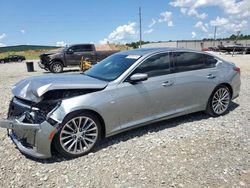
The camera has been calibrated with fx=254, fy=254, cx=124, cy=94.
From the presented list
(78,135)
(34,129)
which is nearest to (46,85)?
(34,129)

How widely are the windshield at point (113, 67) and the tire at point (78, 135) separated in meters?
0.86

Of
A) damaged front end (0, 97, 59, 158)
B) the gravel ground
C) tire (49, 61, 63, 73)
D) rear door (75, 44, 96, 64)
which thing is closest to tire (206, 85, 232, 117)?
the gravel ground

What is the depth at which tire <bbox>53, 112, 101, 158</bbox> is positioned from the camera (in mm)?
3660

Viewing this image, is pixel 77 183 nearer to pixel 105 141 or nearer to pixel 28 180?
pixel 28 180

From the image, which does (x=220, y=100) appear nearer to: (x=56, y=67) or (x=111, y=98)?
(x=111, y=98)

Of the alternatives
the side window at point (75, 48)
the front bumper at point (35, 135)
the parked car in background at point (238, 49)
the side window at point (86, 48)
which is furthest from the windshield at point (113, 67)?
Answer: the parked car in background at point (238, 49)

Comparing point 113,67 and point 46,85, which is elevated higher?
point 113,67

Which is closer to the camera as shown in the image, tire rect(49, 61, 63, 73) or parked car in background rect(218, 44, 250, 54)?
tire rect(49, 61, 63, 73)

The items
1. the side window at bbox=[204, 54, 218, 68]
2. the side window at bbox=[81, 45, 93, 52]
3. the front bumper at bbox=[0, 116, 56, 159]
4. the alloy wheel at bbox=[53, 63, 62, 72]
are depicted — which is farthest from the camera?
the side window at bbox=[81, 45, 93, 52]

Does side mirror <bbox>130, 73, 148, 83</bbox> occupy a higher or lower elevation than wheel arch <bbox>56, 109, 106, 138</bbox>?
higher

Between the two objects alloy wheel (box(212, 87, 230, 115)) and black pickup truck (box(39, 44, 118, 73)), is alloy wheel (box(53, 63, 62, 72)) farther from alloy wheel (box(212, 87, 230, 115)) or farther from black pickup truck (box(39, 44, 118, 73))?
alloy wheel (box(212, 87, 230, 115))

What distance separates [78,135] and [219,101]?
3265mm

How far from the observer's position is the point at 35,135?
3506mm

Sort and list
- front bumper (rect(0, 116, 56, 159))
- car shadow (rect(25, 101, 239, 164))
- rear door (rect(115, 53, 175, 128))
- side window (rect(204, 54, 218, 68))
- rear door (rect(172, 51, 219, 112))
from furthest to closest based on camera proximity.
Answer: side window (rect(204, 54, 218, 68))
rear door (rect(172, 51, 219, 112))
rear door (rect(115, 53, 175, 128))
car shadow (rect(25, 101, 239, 164))
front bumper (rect(0, 116, 56, 159))
